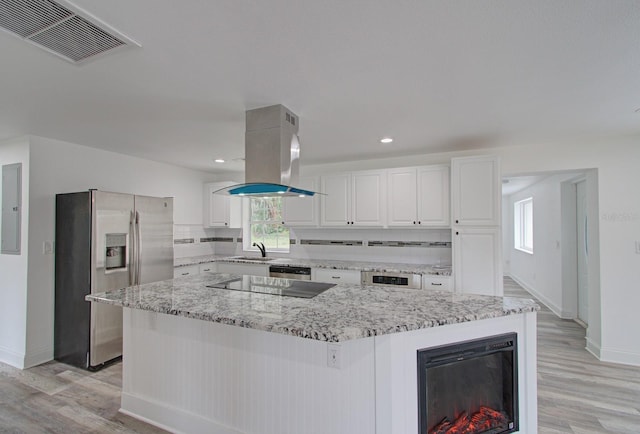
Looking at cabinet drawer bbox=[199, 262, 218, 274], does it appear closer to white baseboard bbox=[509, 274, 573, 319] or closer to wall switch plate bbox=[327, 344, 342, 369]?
wall switch plate bbox=[327, 344, 342, 369]

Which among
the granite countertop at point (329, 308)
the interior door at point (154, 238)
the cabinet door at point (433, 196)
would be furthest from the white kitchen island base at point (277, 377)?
the cabinet door at point (433, 196)

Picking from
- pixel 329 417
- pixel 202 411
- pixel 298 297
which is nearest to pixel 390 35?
pixel 298 297

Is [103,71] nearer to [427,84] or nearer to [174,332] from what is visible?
[174,332]

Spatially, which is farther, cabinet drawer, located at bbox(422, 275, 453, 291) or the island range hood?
cabinet drawer, located at bbox(422, 275, 453, 291)

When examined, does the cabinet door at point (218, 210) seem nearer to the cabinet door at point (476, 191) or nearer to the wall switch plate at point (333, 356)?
the cabinet door at point (476, 191)

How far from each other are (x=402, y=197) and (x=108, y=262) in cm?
342

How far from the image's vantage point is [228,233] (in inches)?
217

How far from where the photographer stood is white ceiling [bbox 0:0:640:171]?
1.39 metres

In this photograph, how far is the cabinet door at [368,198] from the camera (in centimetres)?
406

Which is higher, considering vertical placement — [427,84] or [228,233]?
[427,84]

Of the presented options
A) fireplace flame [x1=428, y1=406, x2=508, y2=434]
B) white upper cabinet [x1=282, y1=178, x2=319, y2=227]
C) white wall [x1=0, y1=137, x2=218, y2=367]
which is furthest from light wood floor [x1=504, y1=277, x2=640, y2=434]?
white wall [x1=0, y1=137, x2=218, y2=367]

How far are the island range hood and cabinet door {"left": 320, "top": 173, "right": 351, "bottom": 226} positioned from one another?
181cm

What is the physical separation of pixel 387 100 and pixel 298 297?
5.17 feet

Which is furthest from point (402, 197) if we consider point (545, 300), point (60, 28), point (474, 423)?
point (545, 300)
